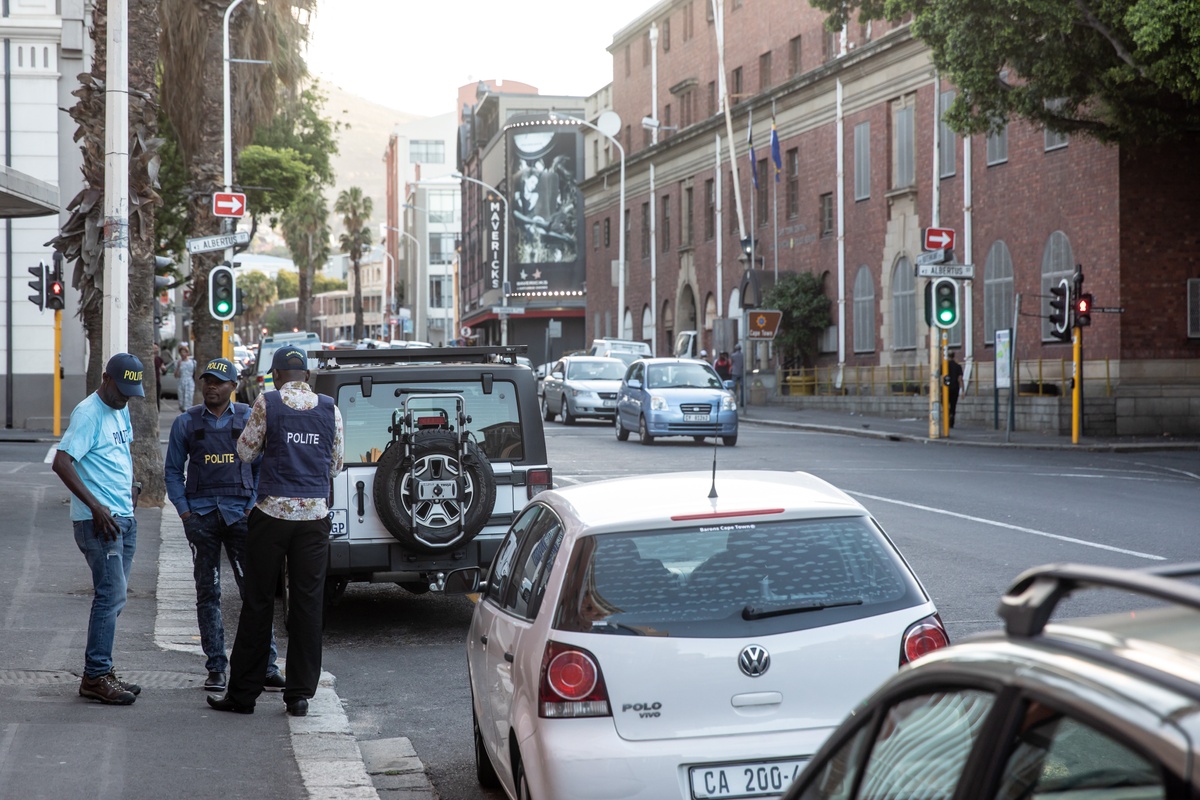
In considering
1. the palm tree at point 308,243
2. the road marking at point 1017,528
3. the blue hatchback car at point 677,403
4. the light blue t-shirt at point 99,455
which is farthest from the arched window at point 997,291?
the palm tree at point 308,243

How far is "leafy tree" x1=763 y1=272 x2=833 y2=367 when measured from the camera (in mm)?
47281

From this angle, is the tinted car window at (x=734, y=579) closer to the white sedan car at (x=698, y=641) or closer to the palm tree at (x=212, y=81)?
the white sedan car at (x=698, y=641)

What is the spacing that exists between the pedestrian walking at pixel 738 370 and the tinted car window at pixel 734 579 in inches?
1513

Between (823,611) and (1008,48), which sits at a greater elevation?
(1008,48)

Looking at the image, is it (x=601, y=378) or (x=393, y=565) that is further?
(x=601, y=378)

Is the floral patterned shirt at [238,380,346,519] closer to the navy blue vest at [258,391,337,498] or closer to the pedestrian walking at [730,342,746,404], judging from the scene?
the navy blue vest at [258,391,337,498]

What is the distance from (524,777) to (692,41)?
5996cm

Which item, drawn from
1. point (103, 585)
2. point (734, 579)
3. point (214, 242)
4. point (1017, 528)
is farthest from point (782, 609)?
point (214, 242)

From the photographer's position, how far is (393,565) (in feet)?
33.0

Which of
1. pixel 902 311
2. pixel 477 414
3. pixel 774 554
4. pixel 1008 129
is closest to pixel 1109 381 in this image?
pixel 1008 129

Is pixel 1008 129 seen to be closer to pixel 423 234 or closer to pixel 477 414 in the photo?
pixel 477 414

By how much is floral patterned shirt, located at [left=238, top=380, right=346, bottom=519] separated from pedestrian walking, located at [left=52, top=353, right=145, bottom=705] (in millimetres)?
615

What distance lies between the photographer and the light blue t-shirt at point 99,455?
7.64m

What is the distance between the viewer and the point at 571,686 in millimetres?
4828
